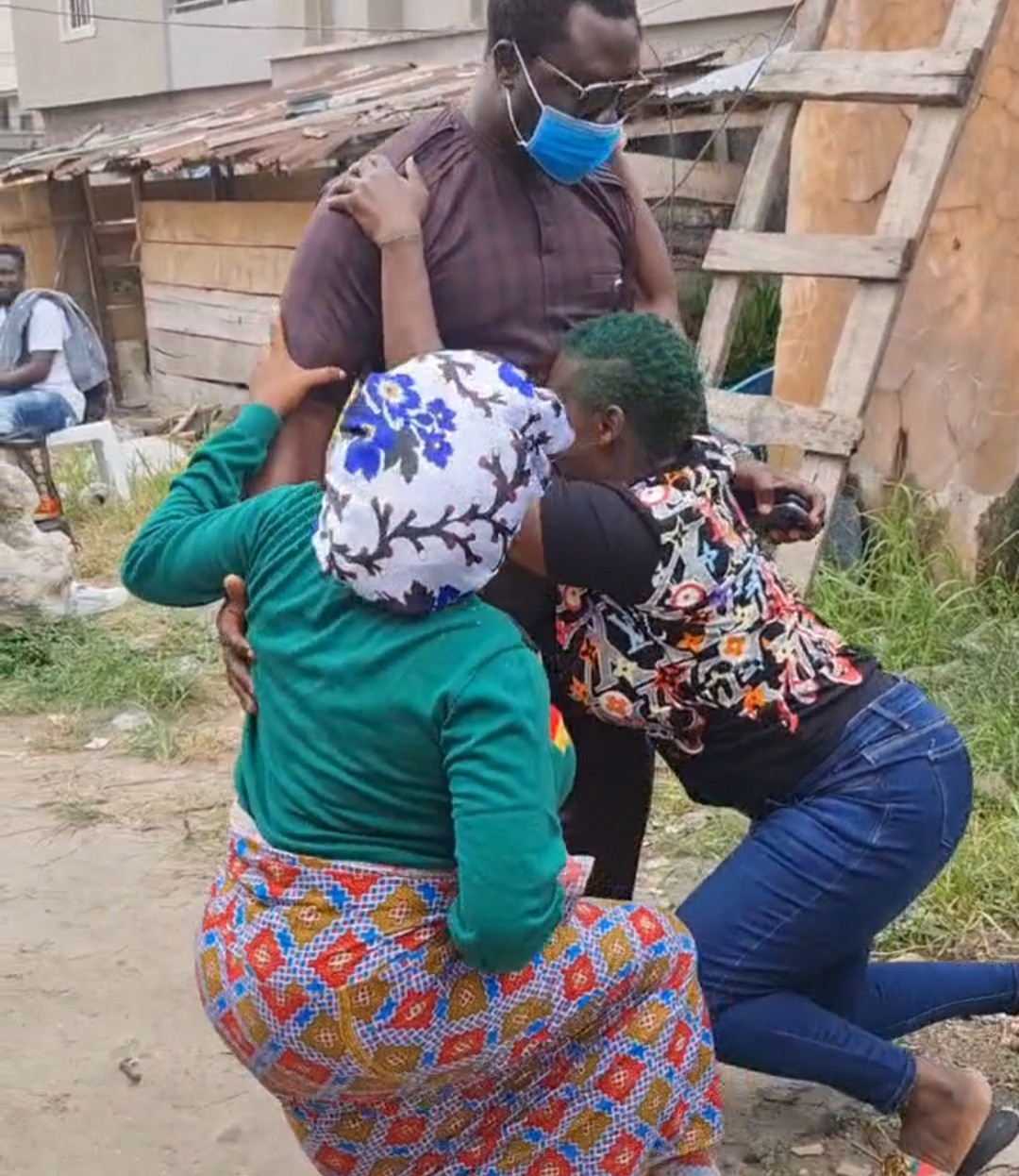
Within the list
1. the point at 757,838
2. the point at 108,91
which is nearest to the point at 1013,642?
the point at 757,838

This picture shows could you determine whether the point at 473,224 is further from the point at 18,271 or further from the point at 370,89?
the point at 370,89

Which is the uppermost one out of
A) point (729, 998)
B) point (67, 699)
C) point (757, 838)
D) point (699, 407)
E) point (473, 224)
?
point (473, 224)

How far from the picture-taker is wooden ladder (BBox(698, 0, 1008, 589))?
4.38m

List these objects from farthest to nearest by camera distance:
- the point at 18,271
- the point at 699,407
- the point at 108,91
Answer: the point at 108,91 < the point at 18,271 < the point at 699,407

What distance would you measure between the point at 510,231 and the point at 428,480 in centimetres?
83

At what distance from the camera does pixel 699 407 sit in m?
2.14

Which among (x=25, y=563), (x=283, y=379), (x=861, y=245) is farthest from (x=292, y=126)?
(x=283, y=379)

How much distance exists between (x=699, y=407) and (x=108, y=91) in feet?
49.5

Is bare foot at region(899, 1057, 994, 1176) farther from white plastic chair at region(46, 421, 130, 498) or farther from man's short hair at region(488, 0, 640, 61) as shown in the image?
white plastic chair at region(46, 421, 130, 498)

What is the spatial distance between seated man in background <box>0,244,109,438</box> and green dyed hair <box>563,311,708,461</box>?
5947 millimetres

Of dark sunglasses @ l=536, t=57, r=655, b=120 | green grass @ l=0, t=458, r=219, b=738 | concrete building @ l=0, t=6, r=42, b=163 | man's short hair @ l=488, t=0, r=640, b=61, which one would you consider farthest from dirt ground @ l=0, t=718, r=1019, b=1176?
concrete building @ l=0, t=6, r=42, b=163

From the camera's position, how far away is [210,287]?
11570 millimetres

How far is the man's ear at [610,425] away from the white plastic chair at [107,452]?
21.0 feet

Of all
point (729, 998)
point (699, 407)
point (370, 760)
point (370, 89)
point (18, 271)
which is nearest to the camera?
point (370, 760)
